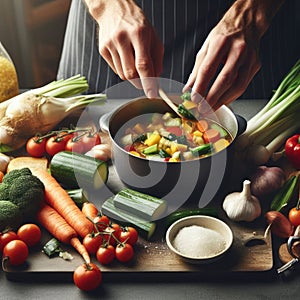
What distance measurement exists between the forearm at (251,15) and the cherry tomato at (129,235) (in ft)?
2.24

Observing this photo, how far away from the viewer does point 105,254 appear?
1.79 metres

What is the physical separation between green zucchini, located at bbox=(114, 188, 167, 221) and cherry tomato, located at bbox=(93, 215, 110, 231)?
7cm

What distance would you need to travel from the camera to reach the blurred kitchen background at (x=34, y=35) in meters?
3.48

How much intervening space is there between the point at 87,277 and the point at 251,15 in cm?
98

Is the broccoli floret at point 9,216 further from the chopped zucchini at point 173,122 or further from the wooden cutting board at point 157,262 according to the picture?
the chopped zucchini at point 173,122

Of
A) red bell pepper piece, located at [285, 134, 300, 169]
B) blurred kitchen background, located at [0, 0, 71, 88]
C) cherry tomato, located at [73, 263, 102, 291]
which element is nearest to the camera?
cherry tomato, located at [73, 263, 102, 291]

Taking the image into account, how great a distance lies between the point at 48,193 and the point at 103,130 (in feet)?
1.26

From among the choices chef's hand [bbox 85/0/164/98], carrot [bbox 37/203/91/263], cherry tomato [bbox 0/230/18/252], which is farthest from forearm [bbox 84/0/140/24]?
cherry tomato [bbox 0/230/18/252]

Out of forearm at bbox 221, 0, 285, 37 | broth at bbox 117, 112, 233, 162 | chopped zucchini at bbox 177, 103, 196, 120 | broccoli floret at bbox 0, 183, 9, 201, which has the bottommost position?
broccoli floret at bbox 0, 183, 9, 201

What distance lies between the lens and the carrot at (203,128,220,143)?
83.4 inches

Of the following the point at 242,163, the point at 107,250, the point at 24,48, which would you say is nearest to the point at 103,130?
the point at 242,163

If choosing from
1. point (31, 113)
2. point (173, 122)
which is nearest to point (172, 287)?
point (173, 122)

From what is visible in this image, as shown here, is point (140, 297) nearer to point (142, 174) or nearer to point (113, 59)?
point (142, 174)

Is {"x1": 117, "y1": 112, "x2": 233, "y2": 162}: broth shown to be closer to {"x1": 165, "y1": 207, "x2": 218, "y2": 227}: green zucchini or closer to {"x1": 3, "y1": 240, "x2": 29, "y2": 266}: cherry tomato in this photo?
{"x1": 165, "y1": 207, "x2": 218, "y2": 227}: green zucchini
